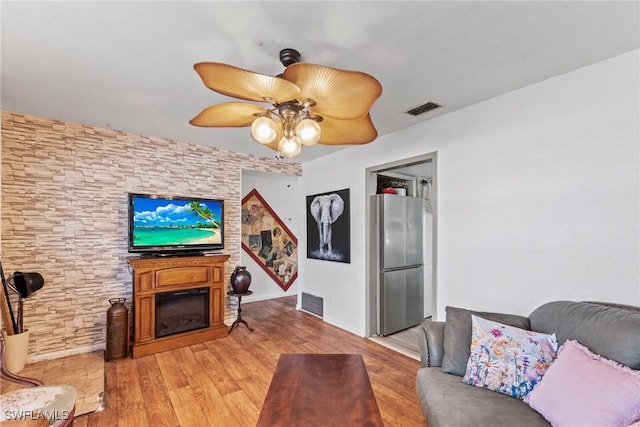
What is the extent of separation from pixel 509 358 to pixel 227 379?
2283mm

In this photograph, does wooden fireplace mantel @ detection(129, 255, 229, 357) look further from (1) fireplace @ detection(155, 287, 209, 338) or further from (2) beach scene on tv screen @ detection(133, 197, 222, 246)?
(2) beach scene on tv screen @ detection(133, 197, 222, 246)

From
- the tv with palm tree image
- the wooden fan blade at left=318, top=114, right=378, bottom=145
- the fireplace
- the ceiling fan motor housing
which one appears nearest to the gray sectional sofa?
the wooden fan blade at left=318, top=114, right=378, bottom=145

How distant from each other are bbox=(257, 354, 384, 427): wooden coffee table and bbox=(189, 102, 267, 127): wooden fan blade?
1572 mm

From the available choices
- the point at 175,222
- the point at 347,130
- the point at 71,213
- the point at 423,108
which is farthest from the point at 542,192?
the point at 71,213

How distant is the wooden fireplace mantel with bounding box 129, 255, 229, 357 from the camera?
3184 mm

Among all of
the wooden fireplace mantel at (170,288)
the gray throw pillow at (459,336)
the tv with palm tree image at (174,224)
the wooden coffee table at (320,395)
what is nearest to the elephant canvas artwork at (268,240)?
the tv with palm tree image at (174,224)

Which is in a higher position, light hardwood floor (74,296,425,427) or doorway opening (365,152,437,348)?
doorway opening (365,152,437,348)

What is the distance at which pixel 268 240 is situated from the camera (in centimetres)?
579

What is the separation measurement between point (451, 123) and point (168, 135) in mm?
3288

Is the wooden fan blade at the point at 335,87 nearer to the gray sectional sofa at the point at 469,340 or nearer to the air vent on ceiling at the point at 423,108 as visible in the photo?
the air vent on ceiling at the point at 423,108

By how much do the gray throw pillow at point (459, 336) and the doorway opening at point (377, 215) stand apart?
3.21 feet

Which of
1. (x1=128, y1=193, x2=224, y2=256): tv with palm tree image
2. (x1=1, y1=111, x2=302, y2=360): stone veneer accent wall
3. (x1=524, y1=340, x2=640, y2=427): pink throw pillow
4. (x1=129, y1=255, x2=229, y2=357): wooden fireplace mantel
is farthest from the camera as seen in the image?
(x1=128, y1=193, x2=224, y2=256): tv with palm tree image

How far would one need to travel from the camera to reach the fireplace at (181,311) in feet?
11.1

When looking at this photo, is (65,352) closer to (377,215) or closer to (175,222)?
(175,222)
